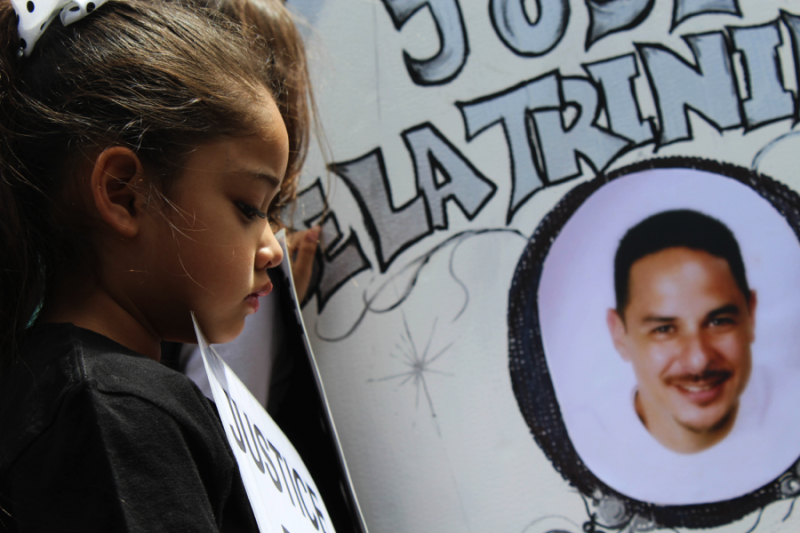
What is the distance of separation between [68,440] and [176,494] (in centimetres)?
11

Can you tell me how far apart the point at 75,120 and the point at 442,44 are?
0.66m

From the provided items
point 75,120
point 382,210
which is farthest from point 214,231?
point 382,210

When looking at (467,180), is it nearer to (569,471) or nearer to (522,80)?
(522,80)

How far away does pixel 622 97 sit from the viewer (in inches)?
42.6

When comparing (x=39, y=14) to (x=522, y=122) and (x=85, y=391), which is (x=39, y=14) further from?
(x=522, y=122)

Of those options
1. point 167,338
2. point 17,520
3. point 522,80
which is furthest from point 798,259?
point 17,520

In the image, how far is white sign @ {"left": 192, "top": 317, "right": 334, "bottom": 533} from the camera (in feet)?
2.09

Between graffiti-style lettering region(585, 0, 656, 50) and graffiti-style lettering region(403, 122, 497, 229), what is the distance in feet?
0.98

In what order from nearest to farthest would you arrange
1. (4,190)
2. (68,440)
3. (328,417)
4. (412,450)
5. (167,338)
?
(68,440)
(4,190)
(167,338)
(328,417)
(412,450)

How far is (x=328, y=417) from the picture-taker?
97 cm

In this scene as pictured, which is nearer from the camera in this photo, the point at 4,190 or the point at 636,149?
the point at 4,190

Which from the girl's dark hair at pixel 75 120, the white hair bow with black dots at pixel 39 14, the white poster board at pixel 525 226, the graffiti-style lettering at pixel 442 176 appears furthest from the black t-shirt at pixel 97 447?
the graffiti-style lettering at pixel 442 176

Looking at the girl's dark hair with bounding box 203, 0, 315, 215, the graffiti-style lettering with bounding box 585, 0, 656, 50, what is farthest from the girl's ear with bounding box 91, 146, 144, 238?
the graffiti-style lettering with bounding box 585, 0, 656, 50

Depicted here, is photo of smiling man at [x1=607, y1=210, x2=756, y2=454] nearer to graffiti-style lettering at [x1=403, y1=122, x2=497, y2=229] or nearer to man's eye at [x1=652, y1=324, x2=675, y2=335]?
man's eye at [x1=652, y1=324, x2=675, y2=335]
